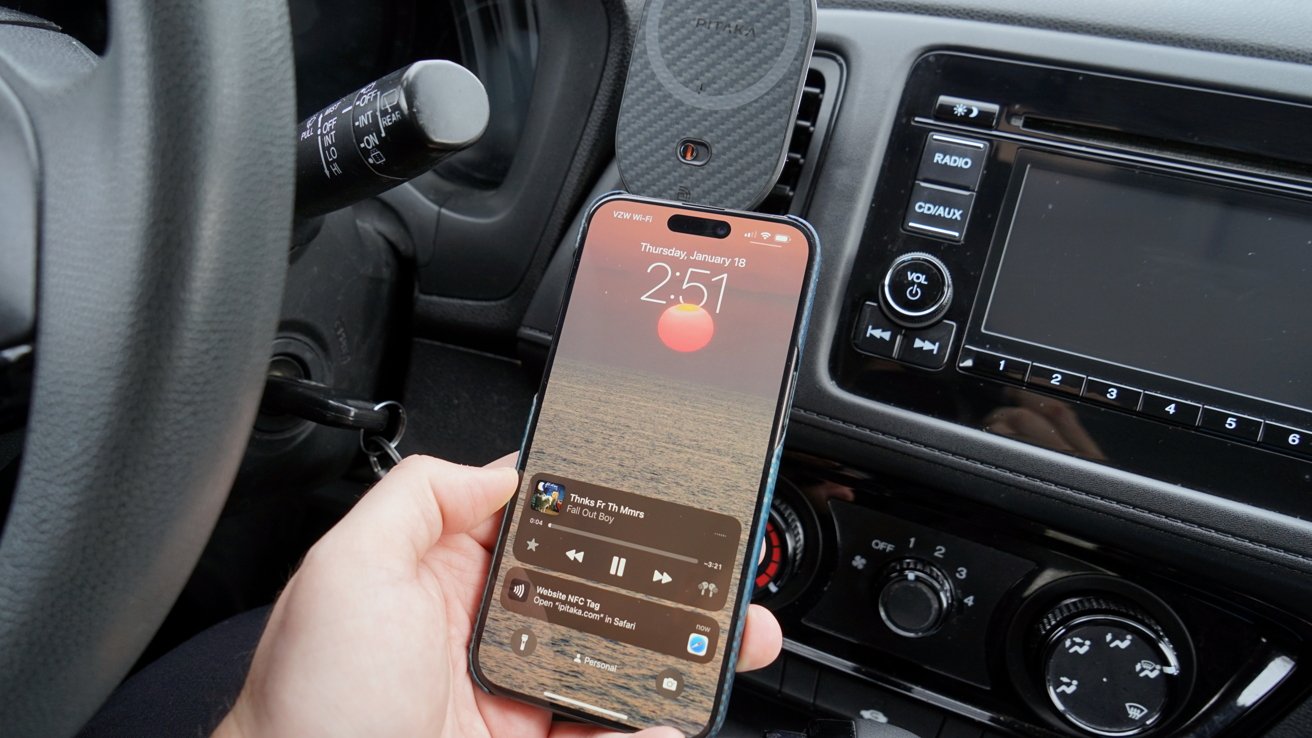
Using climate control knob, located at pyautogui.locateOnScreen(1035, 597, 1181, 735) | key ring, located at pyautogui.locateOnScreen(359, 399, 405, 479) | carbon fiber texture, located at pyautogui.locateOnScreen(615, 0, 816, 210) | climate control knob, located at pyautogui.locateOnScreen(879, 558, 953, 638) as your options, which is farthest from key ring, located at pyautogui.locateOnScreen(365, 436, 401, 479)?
climate control knob, located at pyautogui.locateOnScreen(1035, 597, 1181, 735)

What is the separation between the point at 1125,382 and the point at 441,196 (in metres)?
0.60

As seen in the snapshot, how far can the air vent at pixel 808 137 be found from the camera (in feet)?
2.39

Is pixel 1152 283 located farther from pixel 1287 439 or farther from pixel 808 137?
pixel 808 137

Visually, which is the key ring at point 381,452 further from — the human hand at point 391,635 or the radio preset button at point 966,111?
the radio preset button at point 966,111

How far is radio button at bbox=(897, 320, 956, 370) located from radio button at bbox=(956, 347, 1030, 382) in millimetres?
13

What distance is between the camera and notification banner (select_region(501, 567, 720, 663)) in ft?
1.99

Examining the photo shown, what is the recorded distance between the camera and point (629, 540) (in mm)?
634

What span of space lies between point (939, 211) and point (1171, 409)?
20 centimetres

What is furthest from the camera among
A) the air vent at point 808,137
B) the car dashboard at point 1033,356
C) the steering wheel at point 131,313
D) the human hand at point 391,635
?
the air vent at point 808,137

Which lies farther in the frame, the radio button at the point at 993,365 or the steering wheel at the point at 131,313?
the radio button at the point at 993,365

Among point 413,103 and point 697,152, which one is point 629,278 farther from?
point 413,103

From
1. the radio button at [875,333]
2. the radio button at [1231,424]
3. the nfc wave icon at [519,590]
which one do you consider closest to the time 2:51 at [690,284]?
the radio button at [875,333]

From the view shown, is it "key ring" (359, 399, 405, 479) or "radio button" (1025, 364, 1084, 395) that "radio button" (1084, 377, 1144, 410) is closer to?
"radio button" (1025, 364, 1084, 395)

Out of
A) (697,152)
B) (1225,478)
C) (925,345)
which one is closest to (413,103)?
(697,152)
